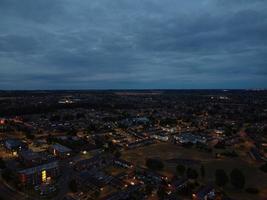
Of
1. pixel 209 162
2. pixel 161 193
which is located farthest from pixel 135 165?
pixel 209 162

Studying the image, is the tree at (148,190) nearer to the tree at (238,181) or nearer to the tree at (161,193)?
the tree at (161,193)

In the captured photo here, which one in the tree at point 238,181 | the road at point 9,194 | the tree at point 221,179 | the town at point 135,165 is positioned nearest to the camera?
the road at point 9,194

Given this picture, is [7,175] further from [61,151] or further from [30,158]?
[61,151]

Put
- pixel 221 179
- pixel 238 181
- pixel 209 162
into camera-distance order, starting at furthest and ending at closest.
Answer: pixel 209 162 < pixel 221 179 < pixel 238 181

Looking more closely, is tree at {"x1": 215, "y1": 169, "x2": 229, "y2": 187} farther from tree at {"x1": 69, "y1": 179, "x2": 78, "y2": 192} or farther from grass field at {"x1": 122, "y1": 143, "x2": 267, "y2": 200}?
tree at {"x1": 69, "y1": 179, "x2": 78, "y2": 192}

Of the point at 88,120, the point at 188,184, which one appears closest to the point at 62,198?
the point at 188,184

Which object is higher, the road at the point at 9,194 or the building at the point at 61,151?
the building at the point at 61,151

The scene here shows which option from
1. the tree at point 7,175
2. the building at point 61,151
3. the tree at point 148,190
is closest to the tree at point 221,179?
the tree at point 148,190
